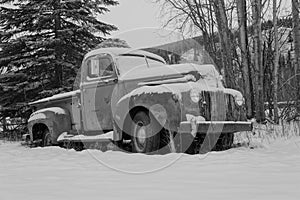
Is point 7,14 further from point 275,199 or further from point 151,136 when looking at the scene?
point 275,199

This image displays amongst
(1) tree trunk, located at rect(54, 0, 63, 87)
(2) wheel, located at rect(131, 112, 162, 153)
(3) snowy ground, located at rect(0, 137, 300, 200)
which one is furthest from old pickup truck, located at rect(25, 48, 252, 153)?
(1) tree trunk, located at rect(54, 0, 63, 87)

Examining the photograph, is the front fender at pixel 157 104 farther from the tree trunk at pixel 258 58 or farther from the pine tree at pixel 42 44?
the pine tree at pixel 42 44

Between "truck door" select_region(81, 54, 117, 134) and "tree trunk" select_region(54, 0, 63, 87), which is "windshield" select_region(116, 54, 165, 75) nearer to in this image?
"truck door" select_region(81, 54, 117, 134)

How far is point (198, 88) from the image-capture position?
6164 millimetres

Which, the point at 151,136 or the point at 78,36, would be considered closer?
the point at 151,136

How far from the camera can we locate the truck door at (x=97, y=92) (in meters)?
7.56

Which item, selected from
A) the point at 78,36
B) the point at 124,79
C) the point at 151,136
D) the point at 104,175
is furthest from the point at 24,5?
the point at 104,175

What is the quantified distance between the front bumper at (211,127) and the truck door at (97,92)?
2156mm

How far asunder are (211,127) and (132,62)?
2.72 metres

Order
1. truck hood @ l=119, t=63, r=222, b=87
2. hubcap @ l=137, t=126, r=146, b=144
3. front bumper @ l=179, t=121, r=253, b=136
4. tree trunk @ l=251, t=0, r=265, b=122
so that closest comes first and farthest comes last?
front bumper @ l=179, t=121, r=253, b=136 → hubcap @ l=137, t=126, r=146, b=144 → truck hood @ l=119, t=63, r=222, b=87 → tree trunk @ l=251, t=0, r=265, b=122

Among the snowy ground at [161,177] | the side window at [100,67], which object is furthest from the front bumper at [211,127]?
the side window at [100,67]

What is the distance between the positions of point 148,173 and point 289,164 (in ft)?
5.74

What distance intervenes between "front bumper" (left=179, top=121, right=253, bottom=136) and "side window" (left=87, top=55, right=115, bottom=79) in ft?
8.30

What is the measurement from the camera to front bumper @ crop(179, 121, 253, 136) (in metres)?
5.71
